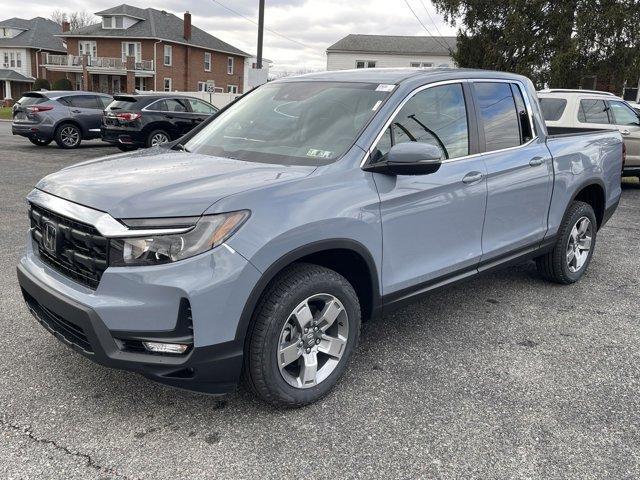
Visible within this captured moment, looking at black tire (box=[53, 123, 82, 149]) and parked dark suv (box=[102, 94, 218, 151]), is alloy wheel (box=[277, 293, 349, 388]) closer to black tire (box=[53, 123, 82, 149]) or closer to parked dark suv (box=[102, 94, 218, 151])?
parked dark suv (box=[102, 94, 218, 151])

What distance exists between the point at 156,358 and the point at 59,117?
15674 millimetres

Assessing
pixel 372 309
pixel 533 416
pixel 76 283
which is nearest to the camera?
pixel 76 283

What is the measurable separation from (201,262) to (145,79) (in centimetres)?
5139

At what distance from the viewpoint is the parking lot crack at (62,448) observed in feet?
8.18

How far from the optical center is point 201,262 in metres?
2.51

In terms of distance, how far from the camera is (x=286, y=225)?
2734 millimetres

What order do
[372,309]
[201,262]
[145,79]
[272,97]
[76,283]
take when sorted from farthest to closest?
1. [145,79]
2. [272,97]
3. [372,309]
4. [76,283]
5. [201,262]

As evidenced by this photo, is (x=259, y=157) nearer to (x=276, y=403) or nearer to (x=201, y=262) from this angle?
(x=201, y=262)

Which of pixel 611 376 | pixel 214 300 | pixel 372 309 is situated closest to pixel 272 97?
pixel 372 309

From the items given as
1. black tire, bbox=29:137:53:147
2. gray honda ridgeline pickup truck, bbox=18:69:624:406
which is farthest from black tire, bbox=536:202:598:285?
black tire, bbox=29:137:53:147

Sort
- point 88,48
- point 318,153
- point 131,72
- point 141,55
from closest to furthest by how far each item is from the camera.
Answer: point 318,153
point 131,72
point 141,55
point 88,48

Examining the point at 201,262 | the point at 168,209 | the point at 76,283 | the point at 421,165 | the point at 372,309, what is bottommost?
the point at 372,309

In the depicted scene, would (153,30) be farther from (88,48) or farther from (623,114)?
Result: (623,114)

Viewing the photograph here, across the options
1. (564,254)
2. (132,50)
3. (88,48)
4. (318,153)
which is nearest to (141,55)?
(132,50)
